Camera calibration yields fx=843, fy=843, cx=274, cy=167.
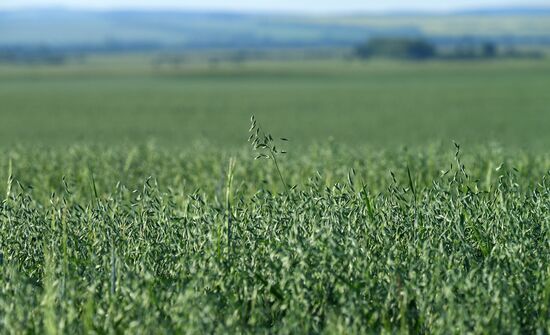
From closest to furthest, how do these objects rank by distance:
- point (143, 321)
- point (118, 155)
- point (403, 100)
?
point (143, 321) → point (118, 155) → point (403, 100)

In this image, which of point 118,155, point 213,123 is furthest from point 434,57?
point 118,155

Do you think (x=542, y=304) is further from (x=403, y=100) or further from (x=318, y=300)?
(x=403, y=100)

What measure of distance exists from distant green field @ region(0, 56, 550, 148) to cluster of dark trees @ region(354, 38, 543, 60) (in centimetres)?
5226

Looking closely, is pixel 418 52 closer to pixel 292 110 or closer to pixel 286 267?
pixel 292 110

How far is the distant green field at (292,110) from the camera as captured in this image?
3672 centimetres

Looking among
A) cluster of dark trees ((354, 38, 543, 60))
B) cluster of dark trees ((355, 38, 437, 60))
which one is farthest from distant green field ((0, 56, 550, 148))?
cluster of dark trees ((355, 38, 437, 60))

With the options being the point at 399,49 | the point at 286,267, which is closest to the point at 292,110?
the point at 286,267

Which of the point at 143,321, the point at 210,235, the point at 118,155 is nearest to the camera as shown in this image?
the point at 143,321

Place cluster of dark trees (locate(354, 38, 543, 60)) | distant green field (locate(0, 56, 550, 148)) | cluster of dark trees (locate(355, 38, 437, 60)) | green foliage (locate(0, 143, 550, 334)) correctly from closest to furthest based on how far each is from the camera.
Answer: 1. green foliage (locate(0, 143, 550, 334))
2. distant green field (locate(0, 56, 550, 148))
3. cluster of dark trees (locate(354, 38, 543, 60))
4. cluster of dark trees (locate(355, 38, 437, 60))

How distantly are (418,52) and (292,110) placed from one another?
99728 mm

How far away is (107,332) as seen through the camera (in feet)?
12.5

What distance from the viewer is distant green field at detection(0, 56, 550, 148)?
3672 cm

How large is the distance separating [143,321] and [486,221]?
2.23 meters

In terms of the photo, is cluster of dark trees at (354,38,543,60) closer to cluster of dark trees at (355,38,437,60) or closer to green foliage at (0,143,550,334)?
cluster of dark trees at (355,38,437,60)
